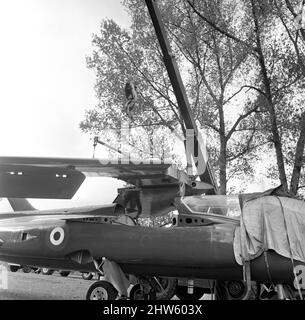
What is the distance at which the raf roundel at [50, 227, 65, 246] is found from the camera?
→ 9203 mm

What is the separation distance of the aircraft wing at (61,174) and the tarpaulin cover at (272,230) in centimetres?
206

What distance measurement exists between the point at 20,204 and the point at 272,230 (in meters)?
9.79

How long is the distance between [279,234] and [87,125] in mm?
15529

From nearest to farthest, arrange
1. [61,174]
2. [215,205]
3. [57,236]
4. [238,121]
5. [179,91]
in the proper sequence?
[215,205] < [57,236] < [61,174] < [179,91] < [238,121]

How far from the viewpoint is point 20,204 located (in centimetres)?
1505

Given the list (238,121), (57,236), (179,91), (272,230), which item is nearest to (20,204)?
(57,236)

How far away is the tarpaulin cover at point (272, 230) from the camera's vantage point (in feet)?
25.3

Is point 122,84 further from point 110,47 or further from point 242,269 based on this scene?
point 242,269

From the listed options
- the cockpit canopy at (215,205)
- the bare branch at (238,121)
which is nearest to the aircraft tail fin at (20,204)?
the cockpit canopy at (215,205)

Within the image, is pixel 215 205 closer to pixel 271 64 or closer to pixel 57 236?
pixel 57 236

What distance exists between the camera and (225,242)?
7980 millimetres

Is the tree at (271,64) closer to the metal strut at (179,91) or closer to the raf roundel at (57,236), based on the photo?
the metal strut at (179,91)
